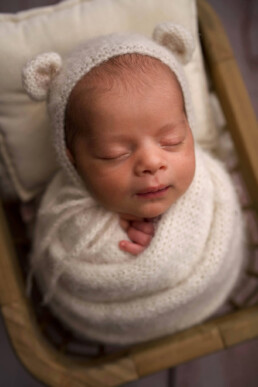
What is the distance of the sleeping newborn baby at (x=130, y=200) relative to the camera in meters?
0.61

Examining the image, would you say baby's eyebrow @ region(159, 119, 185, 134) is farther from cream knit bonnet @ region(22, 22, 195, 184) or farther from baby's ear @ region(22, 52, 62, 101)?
baby's ear @ region(22, 52, 62, 101)

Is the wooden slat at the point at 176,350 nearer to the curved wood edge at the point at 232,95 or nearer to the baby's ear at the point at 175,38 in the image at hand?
the curved wood edge at the point at 232,95

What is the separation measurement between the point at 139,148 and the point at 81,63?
0.54 feet

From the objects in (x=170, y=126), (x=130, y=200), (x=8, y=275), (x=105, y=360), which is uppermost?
(x=170, y=126)

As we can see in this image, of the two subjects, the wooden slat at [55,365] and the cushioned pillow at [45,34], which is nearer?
the wooden slat at [55,365]

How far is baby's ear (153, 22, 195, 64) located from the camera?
2.24 feet

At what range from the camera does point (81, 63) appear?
2.08 ft

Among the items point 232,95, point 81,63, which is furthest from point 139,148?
point 232,95

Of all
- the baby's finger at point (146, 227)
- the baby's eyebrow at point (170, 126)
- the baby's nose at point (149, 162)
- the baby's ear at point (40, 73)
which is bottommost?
the baby's finger at point (146, 227)

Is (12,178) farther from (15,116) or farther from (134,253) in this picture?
(134,253)

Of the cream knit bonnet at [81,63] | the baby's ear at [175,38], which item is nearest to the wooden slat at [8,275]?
the cream knit bonnet at [81,63]

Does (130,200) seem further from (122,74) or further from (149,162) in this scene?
(122,74)

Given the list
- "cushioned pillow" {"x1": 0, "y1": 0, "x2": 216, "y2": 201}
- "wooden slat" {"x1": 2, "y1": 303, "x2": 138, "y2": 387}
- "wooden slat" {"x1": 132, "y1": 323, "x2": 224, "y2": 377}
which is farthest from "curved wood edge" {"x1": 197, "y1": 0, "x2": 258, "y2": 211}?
"wooden slat" {"x1": 2, "y1": 303, "x2": 138, "y2": 387}

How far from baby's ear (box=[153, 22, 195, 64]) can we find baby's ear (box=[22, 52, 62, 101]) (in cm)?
18
